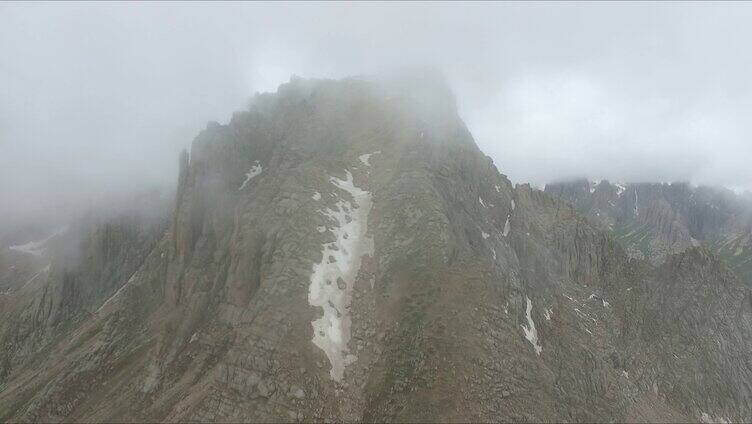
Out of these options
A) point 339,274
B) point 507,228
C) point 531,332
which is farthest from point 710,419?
point 339,274

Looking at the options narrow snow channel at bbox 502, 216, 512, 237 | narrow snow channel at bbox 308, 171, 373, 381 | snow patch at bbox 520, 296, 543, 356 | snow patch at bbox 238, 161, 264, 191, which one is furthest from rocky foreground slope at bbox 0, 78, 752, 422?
snow patch at bbox 520, 296, 543, 356

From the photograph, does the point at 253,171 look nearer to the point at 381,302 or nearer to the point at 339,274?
the point at 339,274

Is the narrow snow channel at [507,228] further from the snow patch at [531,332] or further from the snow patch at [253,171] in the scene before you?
the snow patch at [253,171]

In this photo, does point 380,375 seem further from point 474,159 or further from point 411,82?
point 411,82

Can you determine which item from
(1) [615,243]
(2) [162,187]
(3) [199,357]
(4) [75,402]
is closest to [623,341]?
(1) [615,243]

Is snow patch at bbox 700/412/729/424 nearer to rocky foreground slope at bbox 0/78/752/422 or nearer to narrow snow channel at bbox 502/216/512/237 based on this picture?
rocky foreground slope at bbox 0/78/752/422

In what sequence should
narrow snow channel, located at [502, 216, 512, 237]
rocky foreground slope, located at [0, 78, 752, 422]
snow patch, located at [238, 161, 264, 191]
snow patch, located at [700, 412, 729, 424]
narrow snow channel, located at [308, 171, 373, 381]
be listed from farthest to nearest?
1. narrow snow channel, located at [502, 216, 512, 237]
2. snow patch, located at [238, 161, 264, 191]
3. snow patch, located at [700, 412, 729, 424]
4. narrow snow channel, located at [308, 171, 373, 381]
5. rocky foreground slope, located at [0, 78, 752, 422]
